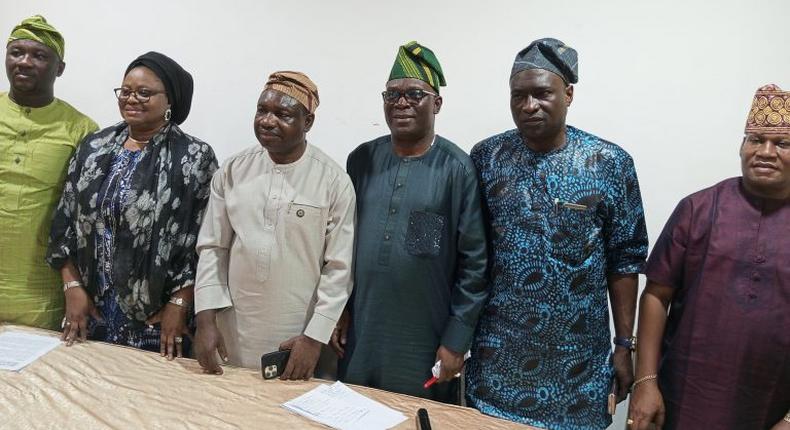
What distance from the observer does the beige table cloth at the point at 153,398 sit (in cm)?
137

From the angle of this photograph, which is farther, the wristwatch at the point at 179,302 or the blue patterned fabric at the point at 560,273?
the wristwatch at the point at 179,302

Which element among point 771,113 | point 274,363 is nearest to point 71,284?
point 274,363

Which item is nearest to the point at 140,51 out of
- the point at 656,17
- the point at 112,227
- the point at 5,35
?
the point at 5,35

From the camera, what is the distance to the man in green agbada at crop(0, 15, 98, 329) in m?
2.00

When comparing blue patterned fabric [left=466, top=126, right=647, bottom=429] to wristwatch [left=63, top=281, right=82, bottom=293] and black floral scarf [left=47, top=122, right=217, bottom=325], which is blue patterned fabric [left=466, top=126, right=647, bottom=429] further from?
wristwatch [left=63, top=281, right=82, bottom=293]

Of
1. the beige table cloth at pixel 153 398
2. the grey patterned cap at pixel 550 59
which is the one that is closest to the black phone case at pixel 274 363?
the beige table cloth at pixel 153 398

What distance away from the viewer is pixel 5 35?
2.87 metres

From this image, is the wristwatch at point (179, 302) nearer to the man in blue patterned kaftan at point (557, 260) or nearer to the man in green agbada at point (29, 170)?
the man in green agbada at point (29, 170)

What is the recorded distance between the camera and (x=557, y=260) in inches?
62.7

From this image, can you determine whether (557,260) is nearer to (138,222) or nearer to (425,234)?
(425,234)

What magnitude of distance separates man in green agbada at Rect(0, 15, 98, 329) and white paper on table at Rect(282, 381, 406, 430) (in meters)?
1.26

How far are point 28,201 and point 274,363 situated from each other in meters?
1.21

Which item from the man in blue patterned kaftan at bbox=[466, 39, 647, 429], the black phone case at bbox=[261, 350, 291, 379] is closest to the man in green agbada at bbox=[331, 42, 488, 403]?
the man in blue patterned kaftan at bbox=[466, 39, 647, 429]

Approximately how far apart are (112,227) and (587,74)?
6.16 feet
